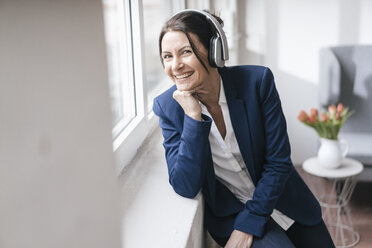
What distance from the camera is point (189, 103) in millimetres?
1257

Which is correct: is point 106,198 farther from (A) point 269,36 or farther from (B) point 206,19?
(A) point 269,36

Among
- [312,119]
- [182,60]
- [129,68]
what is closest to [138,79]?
[129,68]

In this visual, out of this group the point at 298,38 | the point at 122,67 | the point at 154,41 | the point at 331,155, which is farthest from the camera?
the point at 298,38

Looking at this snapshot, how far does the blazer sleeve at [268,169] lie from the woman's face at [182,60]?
0.21 m

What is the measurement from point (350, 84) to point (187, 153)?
252 centimetres

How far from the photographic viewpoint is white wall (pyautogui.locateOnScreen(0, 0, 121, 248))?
0.37 m

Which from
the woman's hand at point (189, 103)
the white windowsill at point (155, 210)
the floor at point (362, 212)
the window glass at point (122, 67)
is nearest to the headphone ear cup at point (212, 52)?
the woman's hand at point (189, 103)

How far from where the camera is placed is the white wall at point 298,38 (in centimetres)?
359

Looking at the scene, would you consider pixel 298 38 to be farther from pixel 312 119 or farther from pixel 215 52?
pixel 215 52

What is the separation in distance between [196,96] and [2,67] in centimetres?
102

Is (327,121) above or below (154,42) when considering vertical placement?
below

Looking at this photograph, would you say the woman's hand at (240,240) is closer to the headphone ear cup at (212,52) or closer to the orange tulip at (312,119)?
the headphone ear cup at (212,52)

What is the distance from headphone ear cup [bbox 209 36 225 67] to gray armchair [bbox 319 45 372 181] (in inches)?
82.3

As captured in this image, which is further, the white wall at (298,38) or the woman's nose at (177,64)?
the white wall at (298,38)
